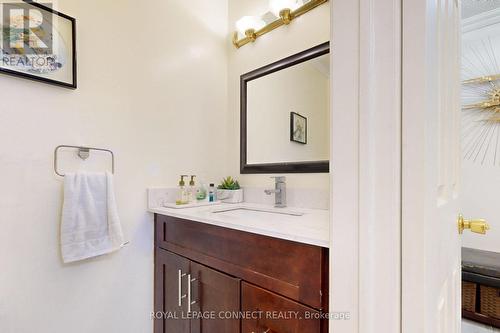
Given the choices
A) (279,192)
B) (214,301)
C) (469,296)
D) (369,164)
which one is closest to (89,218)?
(214,301)

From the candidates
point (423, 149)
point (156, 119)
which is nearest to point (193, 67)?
point (156, 119)

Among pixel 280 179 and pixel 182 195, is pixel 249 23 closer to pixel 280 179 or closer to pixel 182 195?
pixel 280 179

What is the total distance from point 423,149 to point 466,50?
2.24 m

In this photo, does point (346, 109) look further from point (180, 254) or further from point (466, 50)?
point (466, 50)

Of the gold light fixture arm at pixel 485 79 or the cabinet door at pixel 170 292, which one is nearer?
the cabinet door at pixel 170 292

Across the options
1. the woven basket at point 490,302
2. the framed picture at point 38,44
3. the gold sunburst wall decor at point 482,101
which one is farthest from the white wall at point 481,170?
the framed picture at point 38,44

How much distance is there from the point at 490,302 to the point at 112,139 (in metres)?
2.41

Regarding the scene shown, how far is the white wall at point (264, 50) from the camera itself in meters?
1.30

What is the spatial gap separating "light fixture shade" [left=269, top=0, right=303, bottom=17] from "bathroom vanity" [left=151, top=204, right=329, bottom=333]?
1.14 meters

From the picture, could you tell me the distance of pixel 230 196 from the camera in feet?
5.17

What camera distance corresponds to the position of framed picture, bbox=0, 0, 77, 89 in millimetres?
920

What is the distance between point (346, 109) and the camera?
1.80ft

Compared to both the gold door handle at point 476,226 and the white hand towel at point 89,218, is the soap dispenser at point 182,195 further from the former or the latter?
the gold door handle at point 476,226

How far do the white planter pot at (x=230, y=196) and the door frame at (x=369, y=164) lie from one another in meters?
1.05
